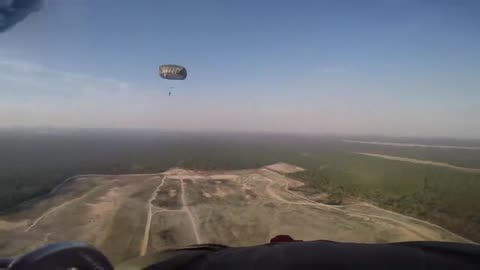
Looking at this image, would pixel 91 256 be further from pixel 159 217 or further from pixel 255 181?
pixel 255 181

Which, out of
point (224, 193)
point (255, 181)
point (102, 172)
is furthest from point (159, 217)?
point (102, 172)

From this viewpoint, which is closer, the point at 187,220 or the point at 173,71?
the point at 187,220

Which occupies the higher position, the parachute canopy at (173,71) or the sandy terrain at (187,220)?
the parachute canopy at (173,71)

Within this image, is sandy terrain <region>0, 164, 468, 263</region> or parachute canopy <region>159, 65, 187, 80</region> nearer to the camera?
sandy terrain <region>0, 164, 468, 263</region>

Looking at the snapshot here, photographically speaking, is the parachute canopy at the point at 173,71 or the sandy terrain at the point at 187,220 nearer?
the sandy terrain at the point at 187,220

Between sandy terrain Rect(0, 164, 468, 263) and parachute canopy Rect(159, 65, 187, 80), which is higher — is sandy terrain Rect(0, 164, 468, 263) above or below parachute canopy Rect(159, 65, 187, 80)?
below

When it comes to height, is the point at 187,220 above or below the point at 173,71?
below
